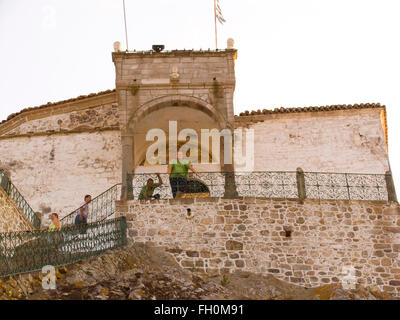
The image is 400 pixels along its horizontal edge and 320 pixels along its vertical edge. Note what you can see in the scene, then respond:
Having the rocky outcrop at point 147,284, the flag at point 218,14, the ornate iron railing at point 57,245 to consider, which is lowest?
the rocky outcrop at point 147,284

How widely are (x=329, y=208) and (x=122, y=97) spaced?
646cm

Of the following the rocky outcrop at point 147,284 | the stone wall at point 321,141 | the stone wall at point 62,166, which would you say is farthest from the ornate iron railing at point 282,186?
the stone wall at point 62,166

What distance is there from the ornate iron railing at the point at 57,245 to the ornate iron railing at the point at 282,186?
5.07 ft

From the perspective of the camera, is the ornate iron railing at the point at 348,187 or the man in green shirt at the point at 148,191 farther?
the ornate iron railing at the point at 348,187

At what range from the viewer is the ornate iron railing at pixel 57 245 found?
33.3 feet

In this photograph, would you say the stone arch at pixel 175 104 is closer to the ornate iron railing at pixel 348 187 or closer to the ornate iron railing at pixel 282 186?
the ornate iron railing at pixel 282 186

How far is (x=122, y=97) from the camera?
52.2 ft

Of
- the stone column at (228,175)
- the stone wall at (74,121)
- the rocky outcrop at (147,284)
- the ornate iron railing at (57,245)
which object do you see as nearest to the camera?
the rocky outcrop at (147,284)

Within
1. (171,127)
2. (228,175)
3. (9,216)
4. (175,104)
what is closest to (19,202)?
(9,216)

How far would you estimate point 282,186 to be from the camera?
47.8 ft

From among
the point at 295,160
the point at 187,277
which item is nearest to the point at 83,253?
the point at 187,277

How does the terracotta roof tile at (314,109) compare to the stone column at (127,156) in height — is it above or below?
above

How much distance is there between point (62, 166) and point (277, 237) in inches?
318
